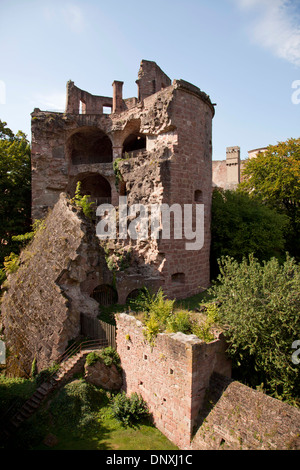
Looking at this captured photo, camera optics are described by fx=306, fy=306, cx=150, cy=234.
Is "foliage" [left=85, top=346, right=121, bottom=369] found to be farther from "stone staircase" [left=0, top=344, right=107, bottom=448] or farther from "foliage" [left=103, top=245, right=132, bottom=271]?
"foliage" [left=103, top=245, right=132, bottom=271]

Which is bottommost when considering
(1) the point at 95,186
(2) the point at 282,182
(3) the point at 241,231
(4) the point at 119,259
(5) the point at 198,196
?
(4) the point at 119,259

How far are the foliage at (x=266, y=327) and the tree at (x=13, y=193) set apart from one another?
13882 millimetres

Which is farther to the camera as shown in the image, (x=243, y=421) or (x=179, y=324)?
(x=179, y=324)

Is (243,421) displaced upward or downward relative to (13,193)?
downward

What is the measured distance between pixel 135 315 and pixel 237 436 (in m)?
3.98

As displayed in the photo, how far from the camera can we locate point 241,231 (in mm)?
14945

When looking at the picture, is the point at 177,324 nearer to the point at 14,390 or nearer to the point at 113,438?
the point at 113,438

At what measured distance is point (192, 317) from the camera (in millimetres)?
8367

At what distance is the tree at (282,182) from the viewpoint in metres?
19.2

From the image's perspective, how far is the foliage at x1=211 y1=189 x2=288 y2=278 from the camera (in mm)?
14797

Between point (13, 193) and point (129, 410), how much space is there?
1525cm

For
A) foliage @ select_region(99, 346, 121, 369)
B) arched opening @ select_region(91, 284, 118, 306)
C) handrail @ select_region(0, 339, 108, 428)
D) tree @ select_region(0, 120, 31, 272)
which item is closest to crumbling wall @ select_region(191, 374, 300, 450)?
foliage @ select_region(99, 346, 121, 369)

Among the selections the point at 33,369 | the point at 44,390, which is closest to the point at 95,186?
the point at 33,369

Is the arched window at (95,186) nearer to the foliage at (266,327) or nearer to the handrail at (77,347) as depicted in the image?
the handrail at (77,347)
